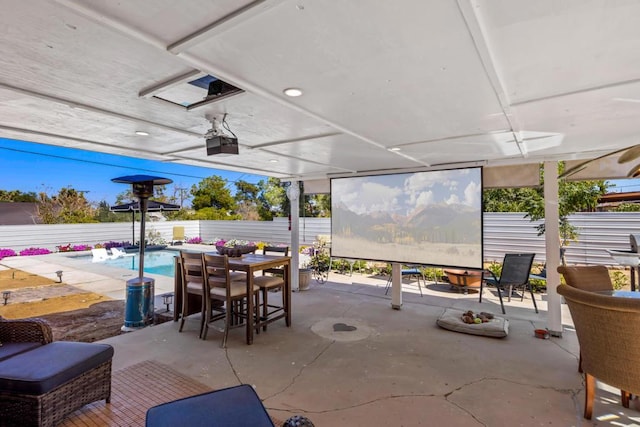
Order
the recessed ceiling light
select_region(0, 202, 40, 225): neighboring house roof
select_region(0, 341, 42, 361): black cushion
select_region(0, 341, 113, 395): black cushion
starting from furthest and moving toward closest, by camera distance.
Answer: select_region(0, 202, 40, 225): neighboring house roof → select_region(0, 341, 42, 361): black cushion → the recessed ceiling light → select_region(0, 341, 113, 395): black cushion

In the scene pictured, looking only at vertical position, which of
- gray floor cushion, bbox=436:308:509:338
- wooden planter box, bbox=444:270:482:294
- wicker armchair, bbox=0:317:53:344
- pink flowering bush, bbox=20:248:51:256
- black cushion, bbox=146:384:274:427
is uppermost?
wicker armchair, bbox=0:317:53:344

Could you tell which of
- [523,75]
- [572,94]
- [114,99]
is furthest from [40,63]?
[572,94]

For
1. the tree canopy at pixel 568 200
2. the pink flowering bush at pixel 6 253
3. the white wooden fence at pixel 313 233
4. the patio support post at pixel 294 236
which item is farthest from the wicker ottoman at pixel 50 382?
the pink flowering bush at pixel 6 253

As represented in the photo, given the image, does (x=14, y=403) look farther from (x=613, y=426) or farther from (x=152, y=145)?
(x=613, y=426)

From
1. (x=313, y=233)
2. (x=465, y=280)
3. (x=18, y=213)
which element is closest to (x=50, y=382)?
(x=465, y=280)

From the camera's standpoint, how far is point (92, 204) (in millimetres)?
12594

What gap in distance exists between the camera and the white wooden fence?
19.9 ft

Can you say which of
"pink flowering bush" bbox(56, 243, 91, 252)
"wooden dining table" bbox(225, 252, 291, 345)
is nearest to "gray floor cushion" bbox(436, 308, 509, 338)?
"wooden dining table" bbox(225, 252, 291, 345)

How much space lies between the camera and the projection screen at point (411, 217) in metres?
4.29

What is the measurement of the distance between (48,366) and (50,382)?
137 mm

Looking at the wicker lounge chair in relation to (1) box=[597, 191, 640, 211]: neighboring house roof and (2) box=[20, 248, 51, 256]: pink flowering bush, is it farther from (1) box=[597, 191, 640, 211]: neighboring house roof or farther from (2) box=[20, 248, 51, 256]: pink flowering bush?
(2) box=[20, 248, 51, 256]: pink flowering bush

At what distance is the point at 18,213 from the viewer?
11.2 meters

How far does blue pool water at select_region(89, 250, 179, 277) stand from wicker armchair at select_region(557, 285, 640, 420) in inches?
364

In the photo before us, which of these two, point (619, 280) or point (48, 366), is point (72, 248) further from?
point (619, 280)
